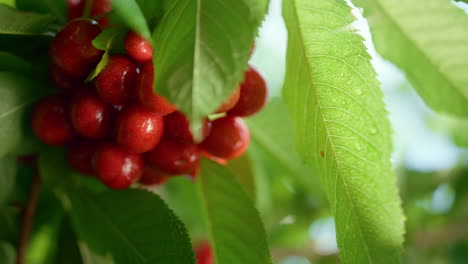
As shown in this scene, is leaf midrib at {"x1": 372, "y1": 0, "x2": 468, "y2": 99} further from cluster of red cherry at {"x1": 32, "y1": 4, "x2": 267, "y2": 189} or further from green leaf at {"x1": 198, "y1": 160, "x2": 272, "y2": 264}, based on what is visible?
green leaf at {"x1": 198, "y1": 160, "x2": 272, "y2": 264}

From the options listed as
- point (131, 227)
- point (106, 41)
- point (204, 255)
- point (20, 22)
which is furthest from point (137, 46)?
point (204, 255)

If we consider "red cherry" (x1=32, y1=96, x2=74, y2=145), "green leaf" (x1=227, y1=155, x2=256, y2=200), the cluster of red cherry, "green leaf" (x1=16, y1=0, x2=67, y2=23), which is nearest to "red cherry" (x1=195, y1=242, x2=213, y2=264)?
"green leaf" (x1=227, y1=155, x2=256, y2=200)

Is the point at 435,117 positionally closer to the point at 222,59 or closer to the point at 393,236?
the point at 393,236

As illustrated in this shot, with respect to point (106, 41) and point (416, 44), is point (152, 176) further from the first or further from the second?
point (416, 44)

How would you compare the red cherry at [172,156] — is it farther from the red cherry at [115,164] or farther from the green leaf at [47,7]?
the green leaf at [47,7]

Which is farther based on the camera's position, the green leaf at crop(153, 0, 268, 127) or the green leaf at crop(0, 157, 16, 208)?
the green leaf at crop(0, 157, 16, 208)

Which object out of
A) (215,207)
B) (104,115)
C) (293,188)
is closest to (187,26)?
(104,115)
